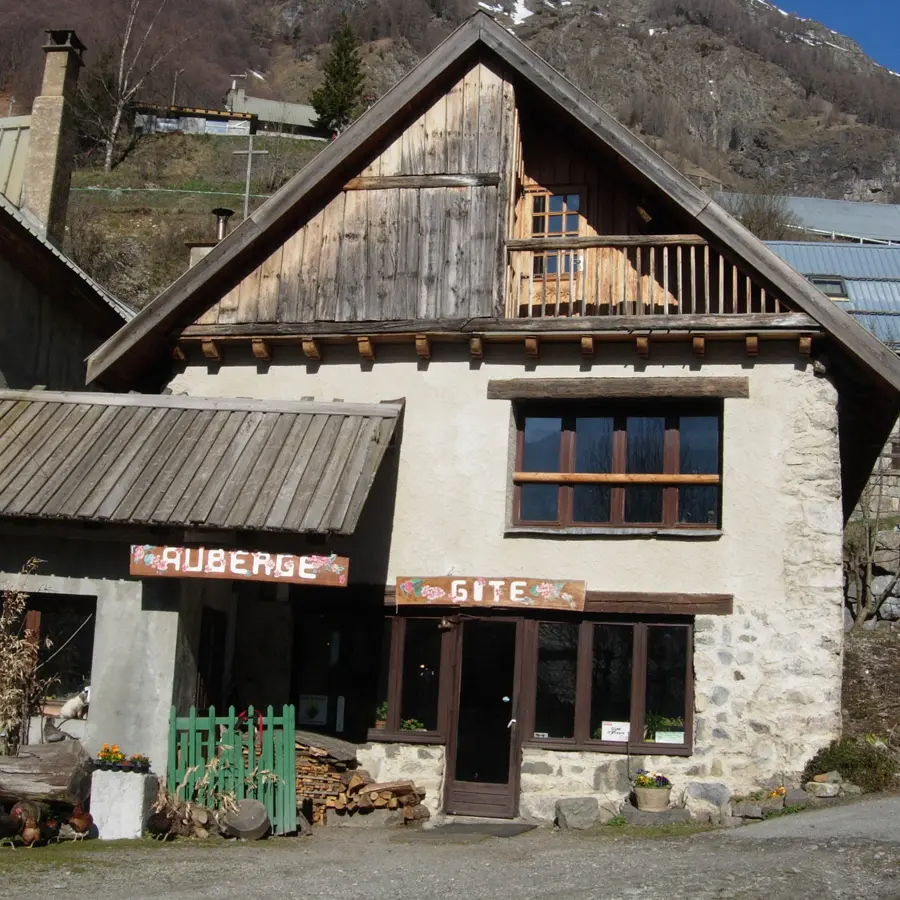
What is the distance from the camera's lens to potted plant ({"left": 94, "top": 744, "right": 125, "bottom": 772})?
11.8 meters

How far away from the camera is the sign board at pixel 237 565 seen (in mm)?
12664

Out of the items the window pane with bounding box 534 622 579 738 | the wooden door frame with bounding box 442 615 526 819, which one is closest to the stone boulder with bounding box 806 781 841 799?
the window pane with bounding box 534 622 579 738

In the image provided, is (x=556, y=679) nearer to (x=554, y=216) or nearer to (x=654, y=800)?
(x=654, y=800)

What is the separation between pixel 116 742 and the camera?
1254 cm

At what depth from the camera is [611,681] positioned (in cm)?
1389

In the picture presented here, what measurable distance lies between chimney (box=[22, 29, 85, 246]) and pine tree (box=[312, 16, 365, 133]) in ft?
140

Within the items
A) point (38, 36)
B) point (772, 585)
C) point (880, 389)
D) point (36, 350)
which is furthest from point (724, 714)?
point (38, 36)

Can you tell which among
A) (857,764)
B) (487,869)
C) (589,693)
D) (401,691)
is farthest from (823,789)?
(401,691)

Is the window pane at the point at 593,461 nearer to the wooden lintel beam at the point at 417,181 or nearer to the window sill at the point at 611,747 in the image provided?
the window sill at the point at 611,747

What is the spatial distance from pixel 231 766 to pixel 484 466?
457cm

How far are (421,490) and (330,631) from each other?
202 centimetres

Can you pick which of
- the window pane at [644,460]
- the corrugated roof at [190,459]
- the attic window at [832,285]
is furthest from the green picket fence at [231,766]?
the attic window at [832,285]

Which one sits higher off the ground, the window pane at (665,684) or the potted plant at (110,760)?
the window pane at (665,684)

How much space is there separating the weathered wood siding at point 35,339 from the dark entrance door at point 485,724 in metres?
7.57
